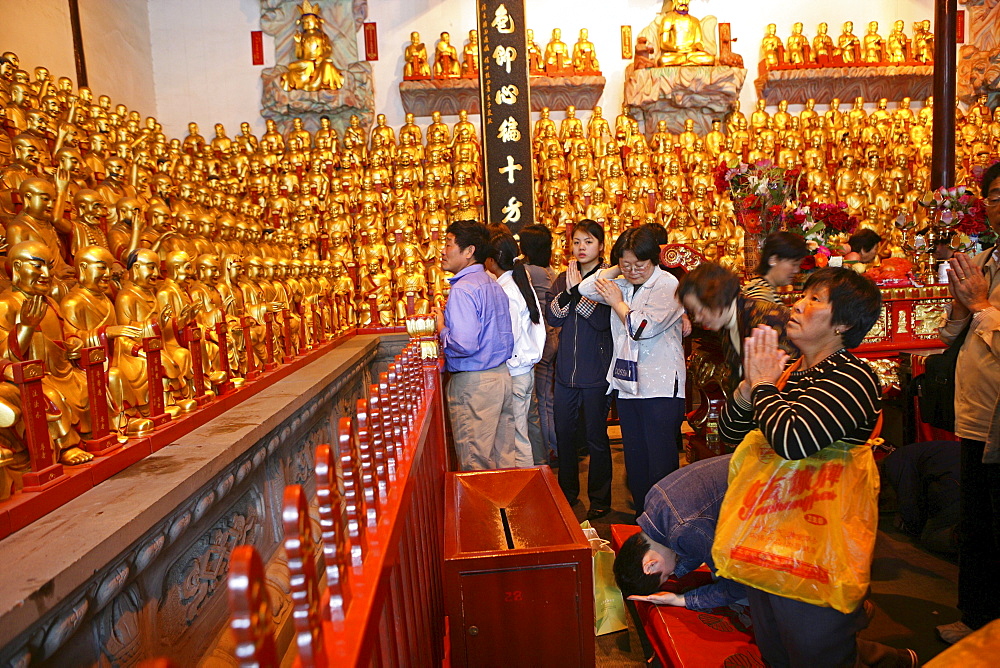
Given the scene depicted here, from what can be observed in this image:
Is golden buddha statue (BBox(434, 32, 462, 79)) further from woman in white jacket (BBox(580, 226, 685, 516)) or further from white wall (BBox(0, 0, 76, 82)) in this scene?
woman in white jacket (BBox(580, 226, 685, 516))

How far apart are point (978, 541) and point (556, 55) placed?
6786 mm

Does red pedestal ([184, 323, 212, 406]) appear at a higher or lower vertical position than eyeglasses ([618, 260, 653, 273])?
lower

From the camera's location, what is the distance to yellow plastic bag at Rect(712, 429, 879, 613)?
1260 millimetres

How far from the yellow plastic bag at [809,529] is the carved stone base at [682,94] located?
22.2 ft

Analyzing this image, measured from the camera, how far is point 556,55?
745 cm

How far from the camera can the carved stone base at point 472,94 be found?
7.26 metres

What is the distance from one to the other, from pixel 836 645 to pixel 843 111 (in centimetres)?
836

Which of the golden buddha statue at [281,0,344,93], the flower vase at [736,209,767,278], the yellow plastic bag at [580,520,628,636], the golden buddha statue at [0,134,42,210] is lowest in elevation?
the yellow plastic bag at [580,520,628,636]

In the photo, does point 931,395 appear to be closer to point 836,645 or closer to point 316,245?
point 836,645

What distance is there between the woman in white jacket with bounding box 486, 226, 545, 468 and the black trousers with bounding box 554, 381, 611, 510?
163 millimetres

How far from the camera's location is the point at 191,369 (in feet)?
6.98

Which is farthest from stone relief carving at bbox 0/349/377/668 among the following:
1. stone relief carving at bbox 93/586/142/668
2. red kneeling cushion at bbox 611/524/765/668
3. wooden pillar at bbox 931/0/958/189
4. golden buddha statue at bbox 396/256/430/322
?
wooden pillar at bbox 931/0/958/189

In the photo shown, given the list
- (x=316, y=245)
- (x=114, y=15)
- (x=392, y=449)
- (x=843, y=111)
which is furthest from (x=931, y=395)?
(x=114, y=15)

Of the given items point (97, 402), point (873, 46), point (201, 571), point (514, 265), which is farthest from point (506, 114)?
point (873, 46)
